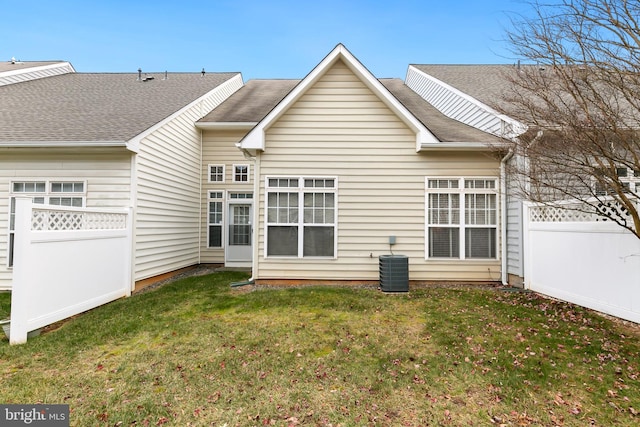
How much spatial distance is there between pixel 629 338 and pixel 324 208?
220 inches

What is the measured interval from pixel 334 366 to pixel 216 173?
8.68 metres

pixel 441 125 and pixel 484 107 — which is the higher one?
pixel 484 107

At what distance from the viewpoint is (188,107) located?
976cm

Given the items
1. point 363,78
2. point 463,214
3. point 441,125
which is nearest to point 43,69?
point 363,78

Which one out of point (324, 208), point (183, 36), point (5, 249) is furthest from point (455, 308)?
point (183, 36)

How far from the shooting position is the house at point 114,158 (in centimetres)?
729

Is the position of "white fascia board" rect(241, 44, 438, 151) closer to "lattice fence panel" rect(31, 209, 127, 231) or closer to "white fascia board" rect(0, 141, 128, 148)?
"white fascia board" rect(0, 141, 128, 148)

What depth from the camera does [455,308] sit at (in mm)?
5812

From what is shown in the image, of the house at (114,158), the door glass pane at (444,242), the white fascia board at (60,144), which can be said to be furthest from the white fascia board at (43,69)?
the door glass pane at (444,242)

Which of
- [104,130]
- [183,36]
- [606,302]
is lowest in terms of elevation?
[606,302]

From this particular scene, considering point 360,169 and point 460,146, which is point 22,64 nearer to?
point 360,169

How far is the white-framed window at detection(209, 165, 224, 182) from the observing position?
1091cm

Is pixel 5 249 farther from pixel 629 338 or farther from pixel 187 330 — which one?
pixel 629 338

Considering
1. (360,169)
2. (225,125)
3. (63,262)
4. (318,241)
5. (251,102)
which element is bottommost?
(63,262)
